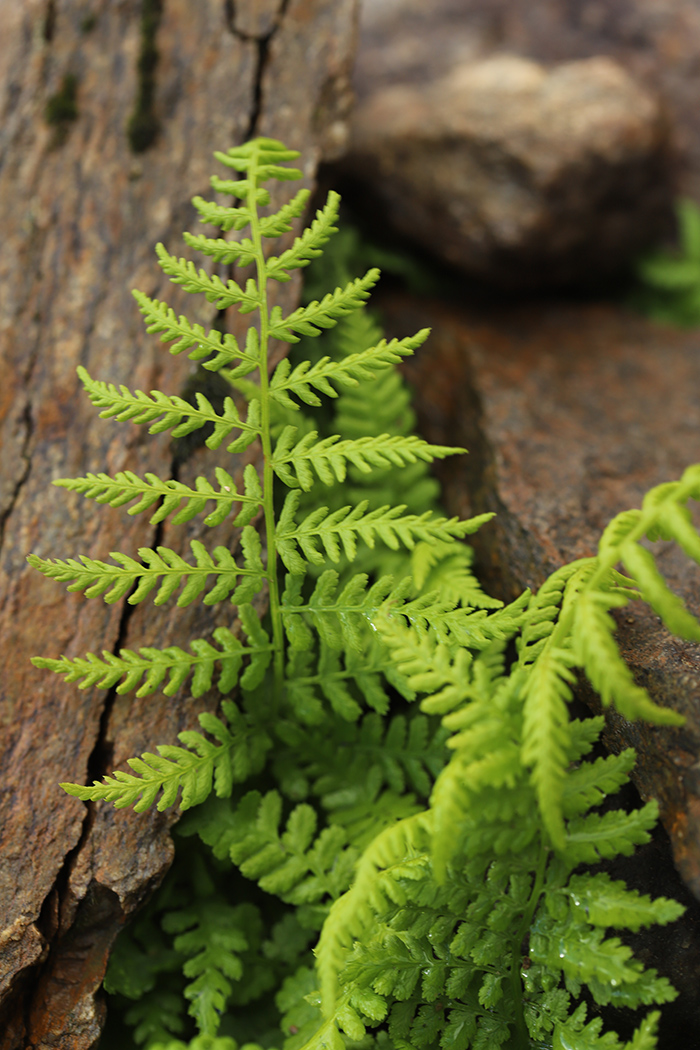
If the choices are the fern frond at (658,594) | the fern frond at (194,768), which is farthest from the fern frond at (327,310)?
the fern frond at (194,768)

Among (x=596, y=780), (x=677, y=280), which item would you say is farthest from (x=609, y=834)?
(x=677, y=280)

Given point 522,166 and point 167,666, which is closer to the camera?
point 167,666

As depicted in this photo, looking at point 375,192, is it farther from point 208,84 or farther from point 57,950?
point 57,950

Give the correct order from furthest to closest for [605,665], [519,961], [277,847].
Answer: [277,847] → [519,961] → [605,665]

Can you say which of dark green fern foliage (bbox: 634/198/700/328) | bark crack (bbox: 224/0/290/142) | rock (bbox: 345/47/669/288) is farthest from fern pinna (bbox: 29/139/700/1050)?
dark green fern foliage (bbox: 634/198/700/328)

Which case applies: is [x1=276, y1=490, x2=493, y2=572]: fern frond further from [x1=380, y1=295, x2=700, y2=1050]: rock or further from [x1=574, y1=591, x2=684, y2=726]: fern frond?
[x1=380, y1=295, x2=700, y2=1050]: rock

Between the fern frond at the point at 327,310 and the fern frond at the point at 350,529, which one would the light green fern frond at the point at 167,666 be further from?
the fern frond at the point at 327,310

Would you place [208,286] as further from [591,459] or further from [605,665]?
[591,459]

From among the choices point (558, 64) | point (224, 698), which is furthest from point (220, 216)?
point (558, 64)
